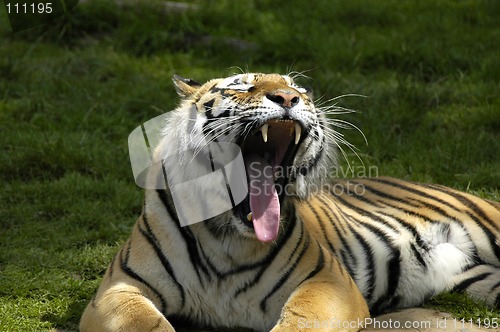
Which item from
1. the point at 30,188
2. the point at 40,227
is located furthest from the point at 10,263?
the point at 30,188

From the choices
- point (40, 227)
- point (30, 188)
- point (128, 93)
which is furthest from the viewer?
point (128, 93)

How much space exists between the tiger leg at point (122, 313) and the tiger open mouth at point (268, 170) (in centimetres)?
49

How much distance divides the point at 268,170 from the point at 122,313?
0.80m

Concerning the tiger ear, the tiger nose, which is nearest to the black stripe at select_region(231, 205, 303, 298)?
the tiger nose

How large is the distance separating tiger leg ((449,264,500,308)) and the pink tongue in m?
1.17

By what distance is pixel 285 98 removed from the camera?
3287 mm

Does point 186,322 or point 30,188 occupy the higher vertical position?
point 186,322

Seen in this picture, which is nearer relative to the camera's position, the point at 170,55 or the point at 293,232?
the point at 293,232

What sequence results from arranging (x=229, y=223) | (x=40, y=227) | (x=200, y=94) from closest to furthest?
(x=229, y=223) < (x=200, y=94) < (x=40, y=227)

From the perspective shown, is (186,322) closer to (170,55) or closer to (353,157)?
(353,157)

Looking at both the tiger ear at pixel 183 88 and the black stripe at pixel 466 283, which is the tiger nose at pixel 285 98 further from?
the black stripe at pixel 466 283

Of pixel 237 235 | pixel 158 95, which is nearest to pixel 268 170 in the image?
pixel 237 235

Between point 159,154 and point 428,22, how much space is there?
16.4 ft

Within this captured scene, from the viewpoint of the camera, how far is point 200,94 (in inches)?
144
